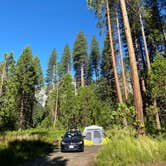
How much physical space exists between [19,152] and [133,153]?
6462mm

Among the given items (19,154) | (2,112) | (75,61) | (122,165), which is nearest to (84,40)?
(75,61)

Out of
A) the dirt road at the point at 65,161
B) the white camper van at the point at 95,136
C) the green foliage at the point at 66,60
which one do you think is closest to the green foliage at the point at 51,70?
the green foliage at the point at 66,60

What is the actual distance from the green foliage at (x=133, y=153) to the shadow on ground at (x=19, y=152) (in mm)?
3995

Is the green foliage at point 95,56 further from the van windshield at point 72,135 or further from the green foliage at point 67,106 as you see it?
the van windshield at point 72,135

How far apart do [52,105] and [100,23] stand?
3609 centimetres

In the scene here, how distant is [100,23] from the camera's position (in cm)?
2286

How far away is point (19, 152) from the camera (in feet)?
42.0

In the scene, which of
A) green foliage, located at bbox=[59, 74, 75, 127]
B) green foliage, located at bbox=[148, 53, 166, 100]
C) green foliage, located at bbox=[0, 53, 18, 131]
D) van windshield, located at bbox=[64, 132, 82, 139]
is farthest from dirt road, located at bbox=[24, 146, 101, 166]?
green foliage, located at bbox=[59, 74, 75, 127]

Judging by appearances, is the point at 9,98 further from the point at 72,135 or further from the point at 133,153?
the point at 133,153

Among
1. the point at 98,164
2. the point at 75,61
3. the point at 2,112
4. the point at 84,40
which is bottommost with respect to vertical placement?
the point at 98,164

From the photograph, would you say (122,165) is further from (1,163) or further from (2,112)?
(2,112)

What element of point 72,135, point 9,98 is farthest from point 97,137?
point 9,98

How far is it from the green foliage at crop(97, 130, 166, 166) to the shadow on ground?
4.00 meters

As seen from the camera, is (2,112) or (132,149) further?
(2,112)
